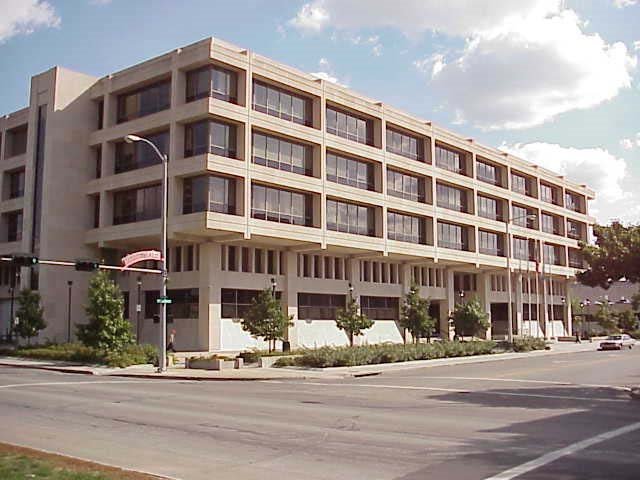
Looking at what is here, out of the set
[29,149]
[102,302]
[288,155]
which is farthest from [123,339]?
[29,149]

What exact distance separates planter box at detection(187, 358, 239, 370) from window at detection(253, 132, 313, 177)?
16183 mm

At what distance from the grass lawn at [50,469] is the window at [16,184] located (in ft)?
163

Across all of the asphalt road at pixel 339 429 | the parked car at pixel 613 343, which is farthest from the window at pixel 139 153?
the parked car at pixel 613 343

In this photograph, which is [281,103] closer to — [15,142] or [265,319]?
[265,319]

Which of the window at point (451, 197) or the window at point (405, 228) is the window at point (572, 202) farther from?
the window at point (405, 228)

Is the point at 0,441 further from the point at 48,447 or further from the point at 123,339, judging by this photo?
the point at 123,339

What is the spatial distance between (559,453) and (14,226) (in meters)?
53.0

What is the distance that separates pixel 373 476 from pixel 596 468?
10.9ft

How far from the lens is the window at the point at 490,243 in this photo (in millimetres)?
69875

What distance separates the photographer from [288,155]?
48.5m

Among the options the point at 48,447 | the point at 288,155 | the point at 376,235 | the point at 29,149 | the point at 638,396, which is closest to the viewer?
the point at 48,447

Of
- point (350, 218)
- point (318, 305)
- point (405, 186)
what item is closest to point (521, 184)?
point (405, 186)

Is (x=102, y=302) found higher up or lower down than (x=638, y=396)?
higher up

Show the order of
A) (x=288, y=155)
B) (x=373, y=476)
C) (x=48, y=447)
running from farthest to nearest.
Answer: (x=288, y=155)
(x=48, y=447)
(x=373, y=476)
